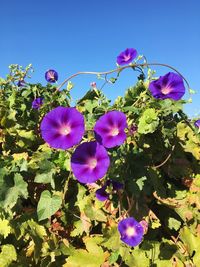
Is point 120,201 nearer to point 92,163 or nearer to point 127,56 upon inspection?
point 92,163

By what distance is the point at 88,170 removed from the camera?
6.08 feet

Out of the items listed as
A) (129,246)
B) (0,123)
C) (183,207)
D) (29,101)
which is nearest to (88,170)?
(129,246)

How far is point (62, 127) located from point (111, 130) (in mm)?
Result: 205

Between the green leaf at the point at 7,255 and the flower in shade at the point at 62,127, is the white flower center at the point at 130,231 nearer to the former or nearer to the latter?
the flower in shade at the point at 62,127

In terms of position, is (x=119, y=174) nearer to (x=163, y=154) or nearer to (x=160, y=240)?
(x=163, y=154)

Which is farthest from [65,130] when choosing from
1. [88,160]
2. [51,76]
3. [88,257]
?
[51,76]

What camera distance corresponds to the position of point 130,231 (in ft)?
6.57

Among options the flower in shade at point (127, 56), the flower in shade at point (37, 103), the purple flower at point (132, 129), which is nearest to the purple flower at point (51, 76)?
the flower in shade at point (37, 103)

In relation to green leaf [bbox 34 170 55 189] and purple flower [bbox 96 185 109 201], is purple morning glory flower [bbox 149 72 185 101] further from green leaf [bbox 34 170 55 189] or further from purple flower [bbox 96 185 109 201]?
green leaf [bbox 34 170 55 189]

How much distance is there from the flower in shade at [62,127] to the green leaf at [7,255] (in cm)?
73

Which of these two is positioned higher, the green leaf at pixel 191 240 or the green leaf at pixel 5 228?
the green leaf at pixel 5 228

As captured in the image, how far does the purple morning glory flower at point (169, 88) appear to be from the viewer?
2.19 meters

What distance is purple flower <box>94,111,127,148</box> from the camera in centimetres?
185

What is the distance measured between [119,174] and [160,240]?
0.51 meters
